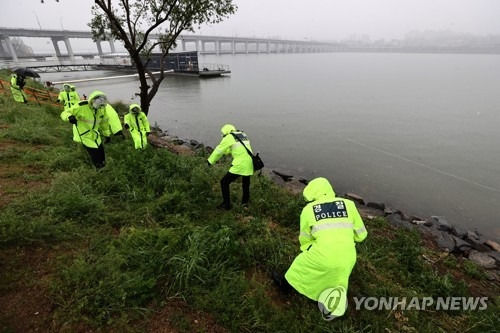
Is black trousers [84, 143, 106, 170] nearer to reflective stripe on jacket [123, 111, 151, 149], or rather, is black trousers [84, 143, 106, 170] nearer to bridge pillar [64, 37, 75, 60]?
reflective stripe on jacket [123, 111, 151, 149]

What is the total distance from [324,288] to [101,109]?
556 centimetres

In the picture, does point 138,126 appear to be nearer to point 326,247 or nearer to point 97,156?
point 97,156

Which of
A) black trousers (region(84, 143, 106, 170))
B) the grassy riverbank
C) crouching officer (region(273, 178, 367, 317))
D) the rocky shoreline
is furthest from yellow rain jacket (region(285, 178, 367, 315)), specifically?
black trousers (region(84, 143, 106, 170))

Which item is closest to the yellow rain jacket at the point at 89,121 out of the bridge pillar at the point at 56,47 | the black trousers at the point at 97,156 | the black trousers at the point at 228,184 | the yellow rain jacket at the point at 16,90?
the black trousers at the point at 97,156

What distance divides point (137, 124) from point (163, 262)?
4.23 meters

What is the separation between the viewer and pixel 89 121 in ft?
18.1

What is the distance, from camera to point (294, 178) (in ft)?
34.4

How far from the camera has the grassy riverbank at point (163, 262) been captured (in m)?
3.01

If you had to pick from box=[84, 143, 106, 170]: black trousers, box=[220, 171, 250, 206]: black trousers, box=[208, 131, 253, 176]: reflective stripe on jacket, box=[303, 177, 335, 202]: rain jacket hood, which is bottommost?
box=[220, 171, 250, 206]: black trousers

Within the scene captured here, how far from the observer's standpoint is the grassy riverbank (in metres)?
3.01

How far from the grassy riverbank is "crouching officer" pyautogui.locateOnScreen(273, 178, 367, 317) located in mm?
407

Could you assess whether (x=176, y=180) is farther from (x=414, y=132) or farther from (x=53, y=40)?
(x=53, y=40)

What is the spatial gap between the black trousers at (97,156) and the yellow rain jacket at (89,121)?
0.37ft

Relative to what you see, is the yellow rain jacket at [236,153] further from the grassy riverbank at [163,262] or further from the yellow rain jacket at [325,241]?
the yellow rain jacket at [325,241]
